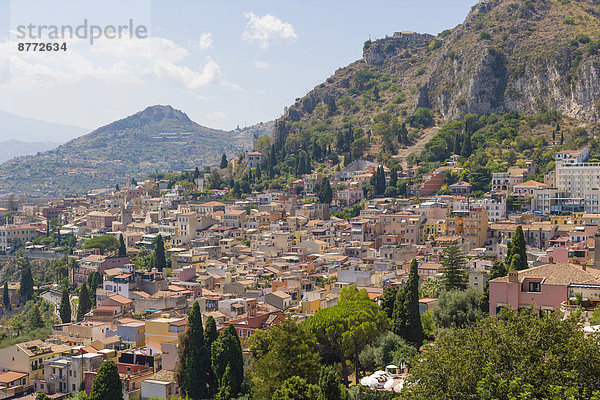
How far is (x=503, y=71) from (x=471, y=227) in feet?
146

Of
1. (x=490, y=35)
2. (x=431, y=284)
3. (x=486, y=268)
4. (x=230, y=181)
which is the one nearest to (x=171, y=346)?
(x=431, y=284)

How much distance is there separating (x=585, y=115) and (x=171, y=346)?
62467 mm

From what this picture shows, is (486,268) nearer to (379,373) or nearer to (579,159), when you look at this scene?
(379,373)

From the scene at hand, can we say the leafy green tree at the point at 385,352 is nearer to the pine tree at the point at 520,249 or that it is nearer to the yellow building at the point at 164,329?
the pine tree at the point at 520,249

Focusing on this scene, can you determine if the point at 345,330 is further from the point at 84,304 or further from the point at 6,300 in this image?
the point at 6,300

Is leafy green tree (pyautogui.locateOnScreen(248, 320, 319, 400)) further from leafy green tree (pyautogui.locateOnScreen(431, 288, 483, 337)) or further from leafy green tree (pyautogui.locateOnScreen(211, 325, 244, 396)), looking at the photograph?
leafy green tree (pyautogui.locateOnScreen(431, 288, 483, 337))

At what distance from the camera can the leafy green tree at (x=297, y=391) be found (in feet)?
67.8

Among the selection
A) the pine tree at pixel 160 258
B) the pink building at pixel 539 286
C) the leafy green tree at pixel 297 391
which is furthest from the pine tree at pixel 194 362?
the pine tree at pixel 160 258

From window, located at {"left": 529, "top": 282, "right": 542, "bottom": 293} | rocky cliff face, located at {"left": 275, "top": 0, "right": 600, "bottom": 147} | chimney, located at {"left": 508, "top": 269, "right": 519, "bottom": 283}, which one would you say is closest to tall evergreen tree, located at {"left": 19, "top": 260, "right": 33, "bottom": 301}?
chimney, located at {"left": 508, "top": 269, "right": 519, "bottom": 283}

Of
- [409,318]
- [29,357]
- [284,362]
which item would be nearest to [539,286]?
[409,318]

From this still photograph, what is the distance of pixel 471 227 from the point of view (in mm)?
51219

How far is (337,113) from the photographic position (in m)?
108

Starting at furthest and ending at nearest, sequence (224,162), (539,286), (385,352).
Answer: (224,162), (385,352), (539,286)

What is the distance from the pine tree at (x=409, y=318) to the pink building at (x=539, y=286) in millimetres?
4180
